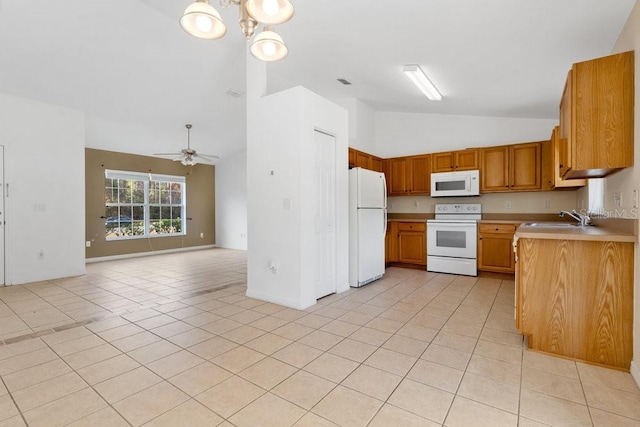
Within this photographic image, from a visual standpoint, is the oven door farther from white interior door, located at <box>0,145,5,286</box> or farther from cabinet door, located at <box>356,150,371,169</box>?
white interior door, located at <box>0,145,5,286</box>

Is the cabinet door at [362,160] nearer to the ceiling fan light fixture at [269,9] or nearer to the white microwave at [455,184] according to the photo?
the white microwave at [455,184]

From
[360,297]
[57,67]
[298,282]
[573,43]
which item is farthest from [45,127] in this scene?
[573,43]

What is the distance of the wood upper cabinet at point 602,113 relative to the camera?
2.04 metres

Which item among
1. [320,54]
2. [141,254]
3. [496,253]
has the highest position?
[320,54]

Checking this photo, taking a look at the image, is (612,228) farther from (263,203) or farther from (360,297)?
(263,203)

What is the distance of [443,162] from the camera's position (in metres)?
5.52

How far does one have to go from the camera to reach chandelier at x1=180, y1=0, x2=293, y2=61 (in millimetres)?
1856

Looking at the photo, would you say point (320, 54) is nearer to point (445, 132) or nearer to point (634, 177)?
point (445, 132)

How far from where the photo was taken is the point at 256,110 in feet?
12.2

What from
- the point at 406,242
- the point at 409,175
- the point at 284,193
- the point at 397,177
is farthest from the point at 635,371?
the point at 397,177

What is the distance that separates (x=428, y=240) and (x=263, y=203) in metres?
3.00

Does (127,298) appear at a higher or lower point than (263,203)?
lower

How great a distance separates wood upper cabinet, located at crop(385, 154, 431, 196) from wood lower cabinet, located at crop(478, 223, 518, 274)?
1.30m

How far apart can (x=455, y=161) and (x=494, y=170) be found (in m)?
0.63
